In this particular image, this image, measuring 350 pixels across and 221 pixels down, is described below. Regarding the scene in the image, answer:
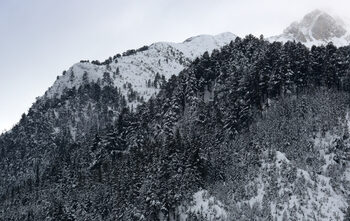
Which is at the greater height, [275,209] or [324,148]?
[324,148]

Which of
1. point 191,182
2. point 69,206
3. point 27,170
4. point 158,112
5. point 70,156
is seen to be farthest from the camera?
point 27,170

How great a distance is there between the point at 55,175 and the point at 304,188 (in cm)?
6590

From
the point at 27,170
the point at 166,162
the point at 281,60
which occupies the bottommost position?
Answer: the point at 27,170

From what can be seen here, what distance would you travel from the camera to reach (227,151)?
222ft

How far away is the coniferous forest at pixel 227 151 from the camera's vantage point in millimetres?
57500

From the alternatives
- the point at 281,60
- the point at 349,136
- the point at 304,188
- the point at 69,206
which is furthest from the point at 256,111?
the point at 69,206

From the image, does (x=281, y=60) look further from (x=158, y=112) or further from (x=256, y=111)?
(x=158, y=112)

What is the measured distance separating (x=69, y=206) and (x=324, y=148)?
47.6 m

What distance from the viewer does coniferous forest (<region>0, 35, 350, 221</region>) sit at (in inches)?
2264

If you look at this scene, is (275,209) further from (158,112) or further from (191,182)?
(158,112)

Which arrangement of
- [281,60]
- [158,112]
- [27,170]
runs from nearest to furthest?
[281,60] < [158,112] < [27,170]

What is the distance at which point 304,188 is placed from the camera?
5562cm

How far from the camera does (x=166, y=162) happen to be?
6431cm

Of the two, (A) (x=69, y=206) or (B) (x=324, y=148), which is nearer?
(B) (x=324, y=148)
